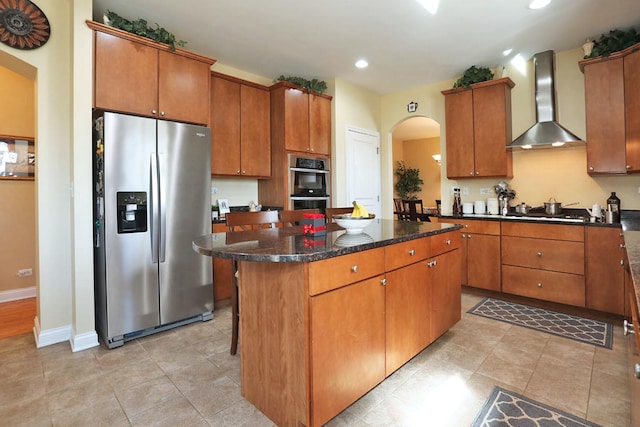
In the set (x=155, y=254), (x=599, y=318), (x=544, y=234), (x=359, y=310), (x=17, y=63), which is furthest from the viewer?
(x=544, y=234)

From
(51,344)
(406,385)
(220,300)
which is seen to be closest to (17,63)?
(51,344)

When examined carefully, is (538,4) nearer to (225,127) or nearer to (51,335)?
(225,127)

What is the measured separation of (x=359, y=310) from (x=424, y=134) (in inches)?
313

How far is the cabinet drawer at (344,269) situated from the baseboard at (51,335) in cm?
248

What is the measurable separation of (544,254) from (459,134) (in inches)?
69.2

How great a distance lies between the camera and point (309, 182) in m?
4.23

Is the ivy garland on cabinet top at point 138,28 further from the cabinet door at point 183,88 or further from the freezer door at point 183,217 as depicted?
the freezer door at point 183,217

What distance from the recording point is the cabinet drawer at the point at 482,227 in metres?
3.60

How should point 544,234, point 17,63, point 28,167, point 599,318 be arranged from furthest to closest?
1. point 28,167
2. point 544,234
3. point 599,318
4. point 17,63

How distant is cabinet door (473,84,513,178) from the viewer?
149 inches

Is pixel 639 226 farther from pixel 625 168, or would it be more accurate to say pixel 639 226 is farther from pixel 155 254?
pixel 155 254

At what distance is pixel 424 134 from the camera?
8.67 meters

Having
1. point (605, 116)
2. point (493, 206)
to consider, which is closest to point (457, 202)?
point (493, 206)

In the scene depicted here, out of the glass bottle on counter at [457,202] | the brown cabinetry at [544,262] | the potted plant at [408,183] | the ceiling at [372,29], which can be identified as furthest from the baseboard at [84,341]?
the potted plant at [408,183]
